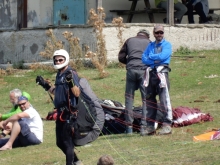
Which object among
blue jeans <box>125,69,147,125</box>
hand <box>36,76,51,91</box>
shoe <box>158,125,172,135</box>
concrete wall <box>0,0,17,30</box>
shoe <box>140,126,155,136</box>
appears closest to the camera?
hand <box>36,76,51,91</box>

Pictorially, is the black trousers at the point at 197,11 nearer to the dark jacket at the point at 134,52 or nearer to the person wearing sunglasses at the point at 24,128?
the dark jacket at the point at 134,52

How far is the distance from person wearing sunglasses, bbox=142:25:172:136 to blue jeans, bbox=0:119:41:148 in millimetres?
1969

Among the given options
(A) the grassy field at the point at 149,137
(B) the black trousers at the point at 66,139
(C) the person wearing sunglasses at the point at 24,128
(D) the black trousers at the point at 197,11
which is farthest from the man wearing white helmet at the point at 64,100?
(D) the black trousers at the point at 197,11

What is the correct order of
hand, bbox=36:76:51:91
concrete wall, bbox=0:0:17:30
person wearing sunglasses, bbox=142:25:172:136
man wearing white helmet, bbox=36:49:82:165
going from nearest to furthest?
man wearing white helmet, bbox=36:49:82:165 → hand, bbox=36:76:51:91 → person wearing sunglasses, bbox=142:25:172:136 → concrete wall, bbox=0:0:17:30

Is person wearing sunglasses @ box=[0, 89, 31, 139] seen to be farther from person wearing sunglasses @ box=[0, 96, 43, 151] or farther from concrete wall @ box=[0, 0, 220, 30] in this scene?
concrete wall @ box=[0, 0, 220, 30]

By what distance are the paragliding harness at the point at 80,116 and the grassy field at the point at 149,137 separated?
79 centimetres

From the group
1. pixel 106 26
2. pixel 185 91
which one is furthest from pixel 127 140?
pixel 106 26

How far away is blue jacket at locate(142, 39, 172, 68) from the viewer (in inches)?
423

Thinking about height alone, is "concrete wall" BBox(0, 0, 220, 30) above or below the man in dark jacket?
above

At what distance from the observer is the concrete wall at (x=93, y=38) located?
1877cm

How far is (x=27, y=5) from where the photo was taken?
2100 centimetres

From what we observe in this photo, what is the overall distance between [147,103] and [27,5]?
1070cm

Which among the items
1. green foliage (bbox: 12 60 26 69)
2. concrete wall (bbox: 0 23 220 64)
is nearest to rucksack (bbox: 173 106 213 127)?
concrete wall (bbox: 0 23 220 64)

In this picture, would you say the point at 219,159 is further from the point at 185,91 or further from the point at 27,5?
the point at 27,5
